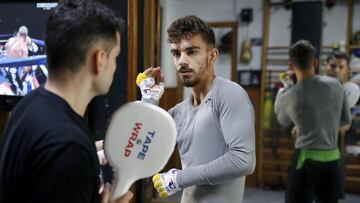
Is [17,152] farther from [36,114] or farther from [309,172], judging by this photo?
[309,172]

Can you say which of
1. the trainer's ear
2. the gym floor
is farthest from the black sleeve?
the gym floor

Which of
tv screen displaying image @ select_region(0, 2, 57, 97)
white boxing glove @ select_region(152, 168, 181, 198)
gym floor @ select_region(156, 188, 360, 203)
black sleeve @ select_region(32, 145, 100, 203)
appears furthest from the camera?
gym floor @ select_region(156, 188, 360, 203)

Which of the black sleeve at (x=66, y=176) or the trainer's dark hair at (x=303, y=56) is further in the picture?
the trainer's dark hair at (x=303, y=56)

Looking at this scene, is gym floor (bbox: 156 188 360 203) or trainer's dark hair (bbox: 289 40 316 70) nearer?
trainer's dark hair (bbox: 289 40 316 70)

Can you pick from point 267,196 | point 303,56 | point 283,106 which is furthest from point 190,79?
point 267,196

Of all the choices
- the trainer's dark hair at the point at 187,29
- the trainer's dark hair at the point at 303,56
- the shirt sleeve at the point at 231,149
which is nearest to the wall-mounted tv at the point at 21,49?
the trainer's dark hair at the point at 187,29

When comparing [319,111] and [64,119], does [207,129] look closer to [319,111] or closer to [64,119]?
[64,119]

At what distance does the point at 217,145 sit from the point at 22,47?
1.33 metres

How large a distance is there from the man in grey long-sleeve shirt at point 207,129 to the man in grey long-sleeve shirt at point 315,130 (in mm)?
1112

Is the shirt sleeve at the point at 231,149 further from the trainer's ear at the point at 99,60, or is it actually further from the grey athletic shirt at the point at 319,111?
the grey athletic shirt at the point at 319,111

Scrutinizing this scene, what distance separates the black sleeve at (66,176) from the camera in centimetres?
68

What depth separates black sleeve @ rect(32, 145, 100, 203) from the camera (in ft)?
2.24

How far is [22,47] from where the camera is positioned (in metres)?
1.95

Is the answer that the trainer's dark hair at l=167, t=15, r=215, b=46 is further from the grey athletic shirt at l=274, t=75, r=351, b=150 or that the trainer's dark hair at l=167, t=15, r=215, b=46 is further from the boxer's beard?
the grey athletic shirt at l=274, t=75, r=351, b=150
